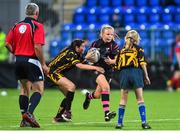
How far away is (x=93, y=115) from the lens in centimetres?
1623

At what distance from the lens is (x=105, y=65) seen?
15.0 metres

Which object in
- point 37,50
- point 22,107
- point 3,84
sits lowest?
point 3,84

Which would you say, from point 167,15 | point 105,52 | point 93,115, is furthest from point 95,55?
point 167,15

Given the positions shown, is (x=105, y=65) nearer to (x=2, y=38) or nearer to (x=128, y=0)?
(x=2, y=38)

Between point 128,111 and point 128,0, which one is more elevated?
point 128,0

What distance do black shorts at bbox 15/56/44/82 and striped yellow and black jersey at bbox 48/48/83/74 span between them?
4.68 ft

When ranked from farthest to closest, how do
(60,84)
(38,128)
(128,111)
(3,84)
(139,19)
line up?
(139,19), (3,84), (128,111), (60,84), (38,128)

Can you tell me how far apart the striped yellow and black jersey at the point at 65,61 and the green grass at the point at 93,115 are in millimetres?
1053

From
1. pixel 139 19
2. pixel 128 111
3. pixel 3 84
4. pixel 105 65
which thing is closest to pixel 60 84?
pixel 105 65

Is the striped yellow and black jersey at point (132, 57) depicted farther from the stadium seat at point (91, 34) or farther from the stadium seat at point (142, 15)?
the stadium seat at point (142, 15)

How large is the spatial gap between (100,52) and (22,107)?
2.41 metres

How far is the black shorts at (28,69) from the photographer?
13.2 metres

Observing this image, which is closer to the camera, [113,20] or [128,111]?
[128,111]

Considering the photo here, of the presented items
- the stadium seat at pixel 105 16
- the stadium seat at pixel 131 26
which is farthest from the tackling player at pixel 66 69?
the stadium seat at pixel 105 16
